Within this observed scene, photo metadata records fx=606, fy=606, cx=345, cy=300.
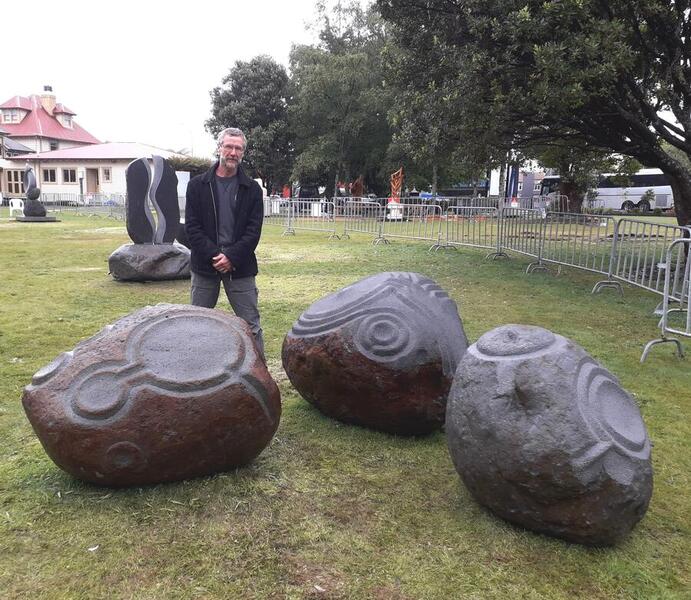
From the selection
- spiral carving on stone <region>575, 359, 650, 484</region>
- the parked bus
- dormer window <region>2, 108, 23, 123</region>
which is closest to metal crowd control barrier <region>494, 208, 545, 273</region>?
spiral carving on stone <region>575, 359, 650, 484</region>

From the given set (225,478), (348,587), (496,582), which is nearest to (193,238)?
(225,478)

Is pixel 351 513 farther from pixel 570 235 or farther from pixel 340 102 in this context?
pixel 340 102

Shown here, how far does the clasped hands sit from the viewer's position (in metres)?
4.32

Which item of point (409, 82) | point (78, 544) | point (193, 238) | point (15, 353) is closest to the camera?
point (78, 544)

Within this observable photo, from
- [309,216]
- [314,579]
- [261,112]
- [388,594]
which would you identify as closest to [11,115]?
[261,112]

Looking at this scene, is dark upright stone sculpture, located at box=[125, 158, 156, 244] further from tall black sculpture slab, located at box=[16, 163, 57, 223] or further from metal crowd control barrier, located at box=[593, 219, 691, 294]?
tall black sculpture slab, located at box=[16, 163, 57, 223]

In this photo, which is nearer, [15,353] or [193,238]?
[193,238]

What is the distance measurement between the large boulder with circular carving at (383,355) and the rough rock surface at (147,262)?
20.5ft

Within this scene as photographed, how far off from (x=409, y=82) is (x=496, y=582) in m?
10.5

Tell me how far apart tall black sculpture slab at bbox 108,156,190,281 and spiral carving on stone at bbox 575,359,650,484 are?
8.07 metres

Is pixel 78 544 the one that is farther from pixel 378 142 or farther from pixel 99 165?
pixel 99 165

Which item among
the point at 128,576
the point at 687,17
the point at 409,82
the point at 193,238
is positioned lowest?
the point at 128,576

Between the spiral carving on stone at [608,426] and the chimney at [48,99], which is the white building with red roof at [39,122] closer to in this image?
the chimney at [48,99]

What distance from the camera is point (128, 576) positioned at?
2561mm
